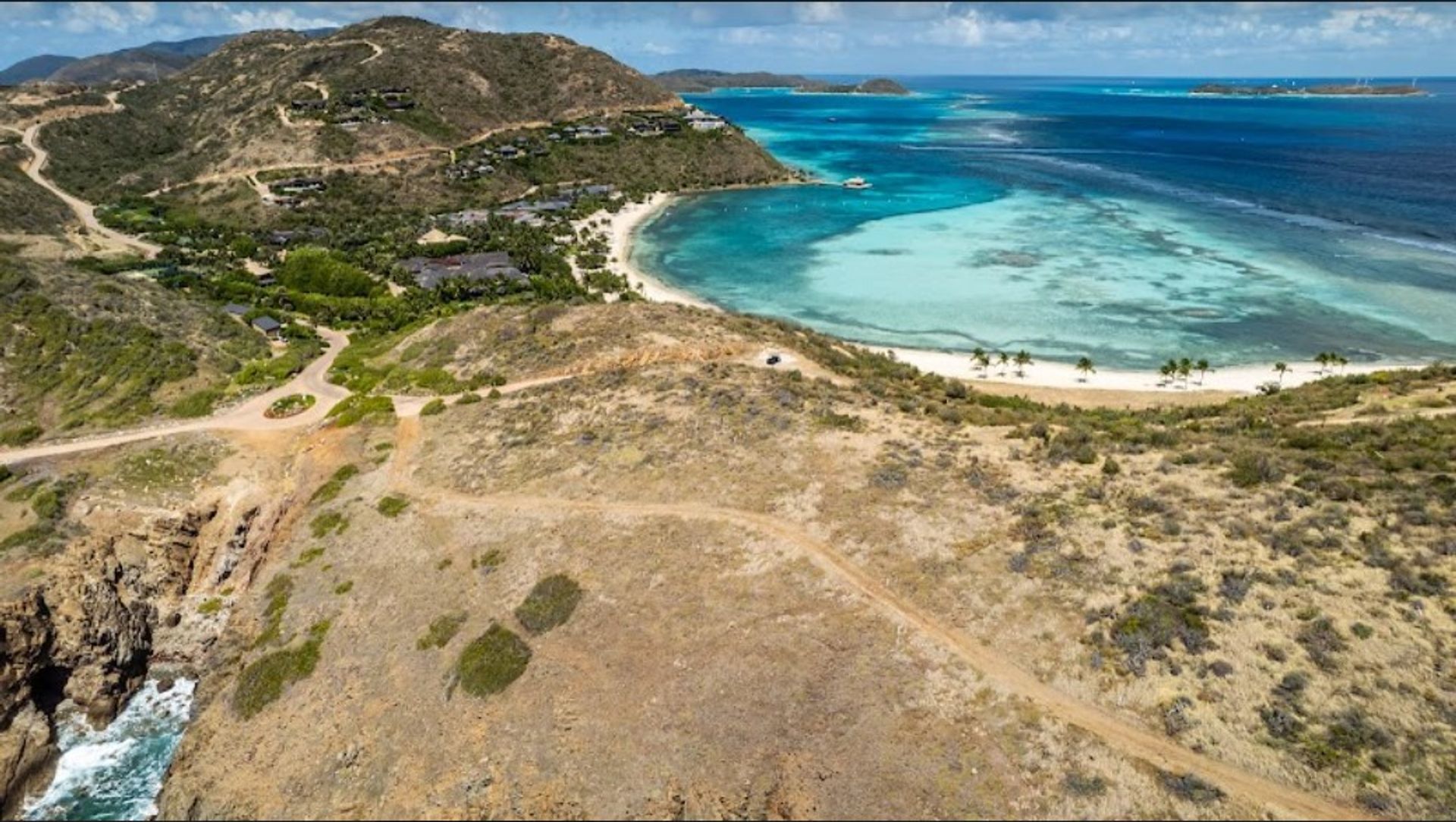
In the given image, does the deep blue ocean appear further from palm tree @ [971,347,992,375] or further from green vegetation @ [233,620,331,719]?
green vegetation @ [233,620,331,719]

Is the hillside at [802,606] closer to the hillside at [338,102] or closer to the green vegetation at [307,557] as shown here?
the green vegetation at [307,557]

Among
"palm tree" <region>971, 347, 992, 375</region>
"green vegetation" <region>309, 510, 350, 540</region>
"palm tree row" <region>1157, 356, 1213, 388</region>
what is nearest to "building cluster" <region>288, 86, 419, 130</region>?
"green vegetation" <region>309, 510, 350, 540</region>

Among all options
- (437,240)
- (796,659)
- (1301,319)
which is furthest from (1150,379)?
(437,240)

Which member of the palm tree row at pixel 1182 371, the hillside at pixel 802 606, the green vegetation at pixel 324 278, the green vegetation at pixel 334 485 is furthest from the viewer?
the green vegetation at pixel 324 278

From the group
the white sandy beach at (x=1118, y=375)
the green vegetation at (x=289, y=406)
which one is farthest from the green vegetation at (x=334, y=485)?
the white sandy beach at (x=1118, y=375)

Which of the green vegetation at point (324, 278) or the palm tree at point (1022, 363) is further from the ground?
the green vegetation at point (324, 278)

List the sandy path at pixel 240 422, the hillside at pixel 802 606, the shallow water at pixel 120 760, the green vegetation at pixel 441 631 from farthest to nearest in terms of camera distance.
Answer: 1. the sandy path at pixel 240 422
2. the green vegetation at pixel 441 631
3. the shallow water at pixel 120 760
4. the hillside at pixel 802 606

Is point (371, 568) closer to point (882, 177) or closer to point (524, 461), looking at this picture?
point (524, 461)
